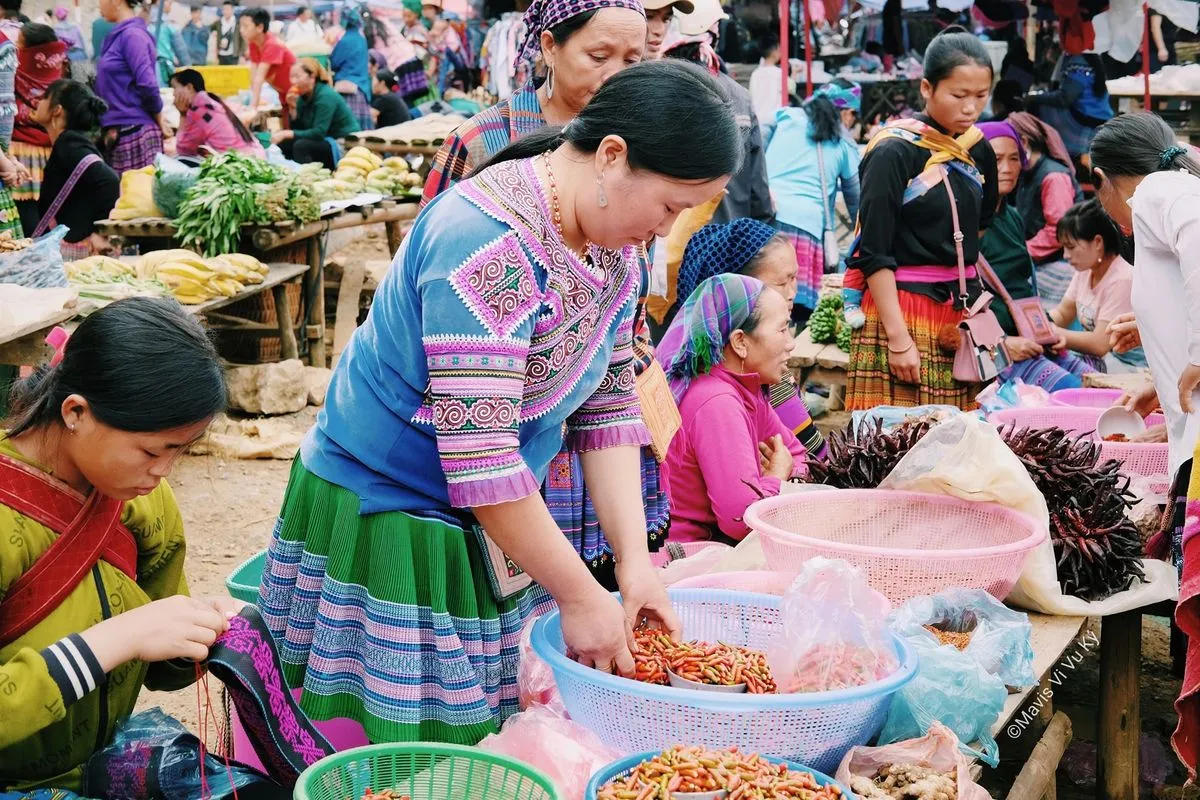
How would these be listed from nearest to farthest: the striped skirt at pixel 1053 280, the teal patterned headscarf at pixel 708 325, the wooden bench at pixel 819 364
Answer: the teal patterned headscarf at pixel 708 325, the wooden bench at pixel 819 364, the striped skirt at pixel 1053 280

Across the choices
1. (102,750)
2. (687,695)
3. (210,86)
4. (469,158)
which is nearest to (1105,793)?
(687,695)

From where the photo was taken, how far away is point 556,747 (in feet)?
6.17

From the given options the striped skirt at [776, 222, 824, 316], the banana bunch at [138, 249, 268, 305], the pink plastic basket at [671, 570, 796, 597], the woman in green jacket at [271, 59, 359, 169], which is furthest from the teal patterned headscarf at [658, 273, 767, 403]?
the woman in green jacket at [271, 59, 359, 169]

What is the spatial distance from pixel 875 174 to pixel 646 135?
2966mm

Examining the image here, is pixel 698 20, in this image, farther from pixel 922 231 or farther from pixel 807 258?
pixel 807 258

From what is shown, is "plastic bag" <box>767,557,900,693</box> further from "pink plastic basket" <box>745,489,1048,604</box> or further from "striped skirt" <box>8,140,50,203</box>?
"striped skirt" <box>8,140,50,203</box>

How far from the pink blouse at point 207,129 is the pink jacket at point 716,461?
6352 millimetres

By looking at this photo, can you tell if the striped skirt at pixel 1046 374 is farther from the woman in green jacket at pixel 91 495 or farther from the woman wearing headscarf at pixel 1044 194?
the woman in green jacket at pixel 91 495

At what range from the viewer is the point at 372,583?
2.04 m

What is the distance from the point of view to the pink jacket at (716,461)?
3279 mm

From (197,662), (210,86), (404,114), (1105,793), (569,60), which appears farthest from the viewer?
(210,86)

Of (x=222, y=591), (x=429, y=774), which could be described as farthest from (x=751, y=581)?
(x=222, y=591)

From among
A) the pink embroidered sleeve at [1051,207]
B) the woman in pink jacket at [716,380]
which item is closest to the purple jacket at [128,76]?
the pink embroidered sleeve at [1051,207]

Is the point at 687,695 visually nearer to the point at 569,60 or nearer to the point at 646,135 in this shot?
the point at 646,135
